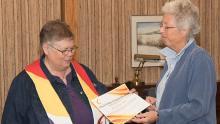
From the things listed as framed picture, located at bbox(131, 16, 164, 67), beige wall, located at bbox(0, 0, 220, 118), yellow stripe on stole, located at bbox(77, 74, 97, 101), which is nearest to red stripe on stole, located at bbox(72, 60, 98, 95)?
yellow stripe on stole, located at bbox(77, 74, 97, 101)

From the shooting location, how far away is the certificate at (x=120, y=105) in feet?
8.48

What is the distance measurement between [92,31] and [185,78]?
2.12 metres

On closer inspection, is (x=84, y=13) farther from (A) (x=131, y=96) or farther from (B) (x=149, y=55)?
(A) (x=131, y=96)

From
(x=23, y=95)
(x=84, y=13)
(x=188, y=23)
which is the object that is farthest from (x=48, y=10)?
(x=188, y=23)

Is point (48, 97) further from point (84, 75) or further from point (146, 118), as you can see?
point (146, 118)

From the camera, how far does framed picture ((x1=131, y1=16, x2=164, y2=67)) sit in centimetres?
467

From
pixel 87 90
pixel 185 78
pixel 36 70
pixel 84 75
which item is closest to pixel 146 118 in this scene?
pixel 185 78

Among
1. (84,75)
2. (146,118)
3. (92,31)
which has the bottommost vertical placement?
(146,118)

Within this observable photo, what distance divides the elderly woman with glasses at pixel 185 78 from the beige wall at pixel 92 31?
1916mm

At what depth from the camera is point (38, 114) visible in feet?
8.80

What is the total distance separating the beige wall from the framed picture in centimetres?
6

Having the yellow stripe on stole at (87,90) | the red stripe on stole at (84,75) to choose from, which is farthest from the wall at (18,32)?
the yellow stripe on stole at (87,90)

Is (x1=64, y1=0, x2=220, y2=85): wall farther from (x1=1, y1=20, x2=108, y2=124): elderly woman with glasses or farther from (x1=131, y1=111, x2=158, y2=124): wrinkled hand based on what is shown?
(x1=131, y1=111, x2=158, y2=124): wrinkled hand

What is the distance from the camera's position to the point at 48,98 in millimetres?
2740
